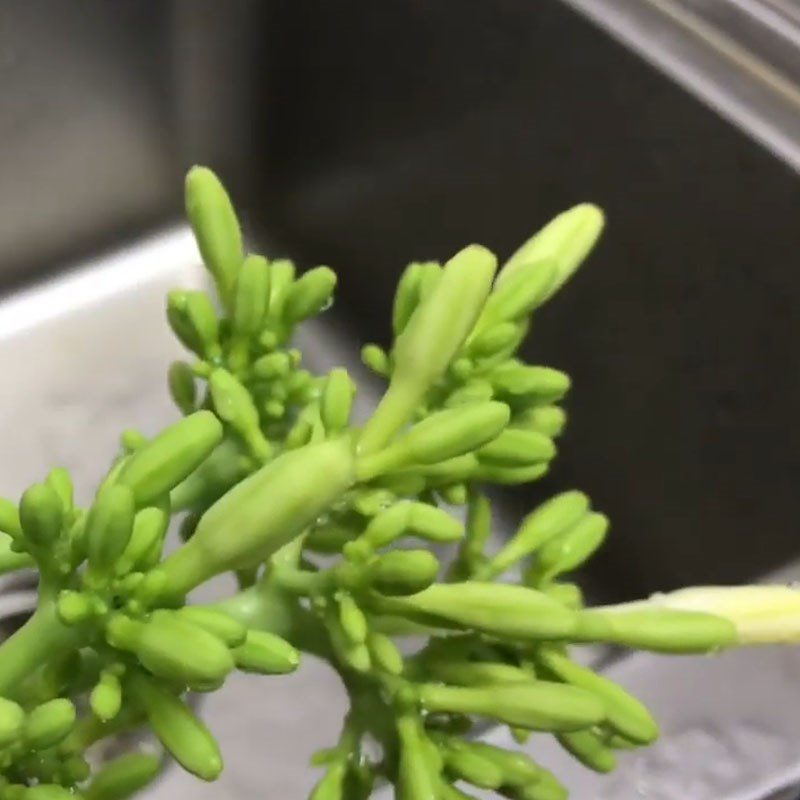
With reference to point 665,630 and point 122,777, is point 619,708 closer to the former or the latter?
point 665,630

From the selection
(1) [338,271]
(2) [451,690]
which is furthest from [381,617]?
(1) [338,271]

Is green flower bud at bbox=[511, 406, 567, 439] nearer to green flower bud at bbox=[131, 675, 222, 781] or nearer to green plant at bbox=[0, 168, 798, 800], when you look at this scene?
green plant at bbox=[0, 168, 798, 800]

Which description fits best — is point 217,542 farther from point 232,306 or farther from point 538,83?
point 538,83

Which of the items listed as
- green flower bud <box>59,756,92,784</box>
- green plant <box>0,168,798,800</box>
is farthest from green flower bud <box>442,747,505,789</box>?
green flower bud <box>59,756,92,784</box>

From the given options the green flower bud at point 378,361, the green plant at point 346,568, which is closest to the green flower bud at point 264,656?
the green plant at point 346,568

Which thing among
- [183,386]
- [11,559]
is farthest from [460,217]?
[11,559]
